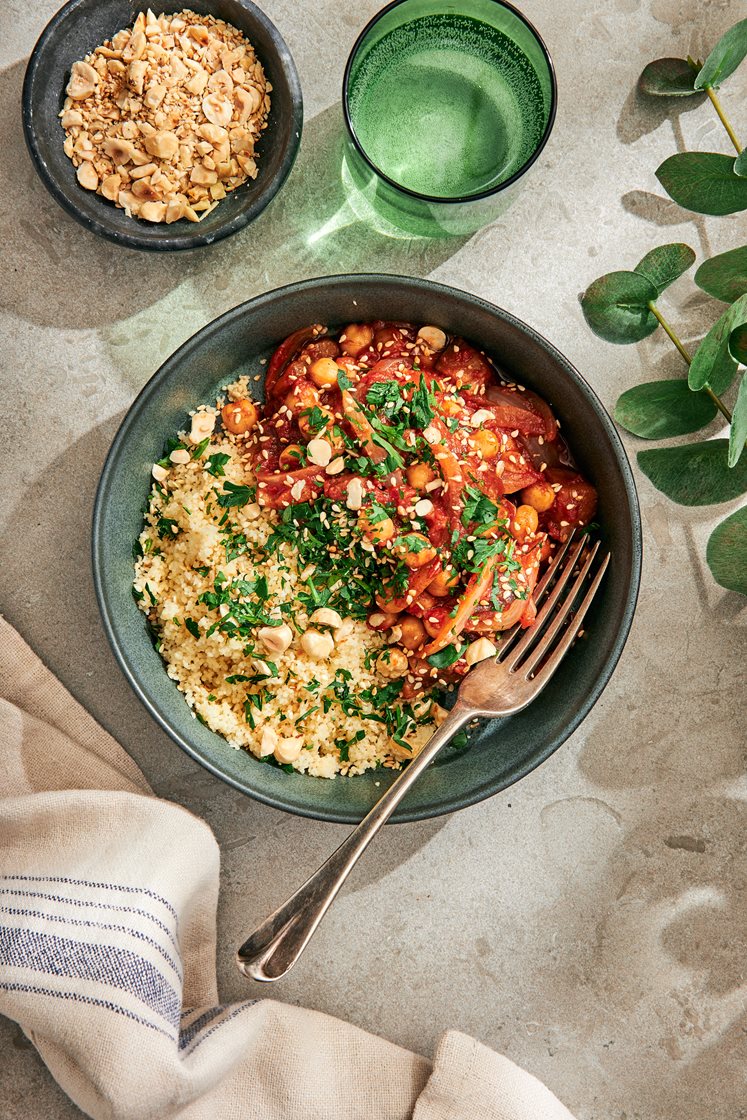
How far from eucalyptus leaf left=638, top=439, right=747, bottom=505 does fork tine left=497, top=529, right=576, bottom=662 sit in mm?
180

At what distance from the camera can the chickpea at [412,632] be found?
139 cm

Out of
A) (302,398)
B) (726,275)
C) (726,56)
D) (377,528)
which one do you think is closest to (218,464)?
(302,398)

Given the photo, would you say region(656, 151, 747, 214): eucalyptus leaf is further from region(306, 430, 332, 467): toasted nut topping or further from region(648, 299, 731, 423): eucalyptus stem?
region(306, 430, 332, 467): toasted nut topping

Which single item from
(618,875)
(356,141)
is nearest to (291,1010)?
(618,875)

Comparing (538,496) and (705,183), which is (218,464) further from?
(705,183)

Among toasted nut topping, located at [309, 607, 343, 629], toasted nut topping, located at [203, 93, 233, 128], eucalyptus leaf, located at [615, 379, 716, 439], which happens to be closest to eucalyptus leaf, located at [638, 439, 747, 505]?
eucalyptus leaf, located at [615, 379, 716, 439]

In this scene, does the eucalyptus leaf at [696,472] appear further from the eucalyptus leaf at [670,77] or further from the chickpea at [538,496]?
the eucalyptus leaf at [670,77]

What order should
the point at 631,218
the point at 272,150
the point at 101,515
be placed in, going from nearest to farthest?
the point at 101,515 → the point at 272,150 → the point at 631,218

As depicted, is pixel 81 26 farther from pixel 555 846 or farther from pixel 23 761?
pixel 555 846

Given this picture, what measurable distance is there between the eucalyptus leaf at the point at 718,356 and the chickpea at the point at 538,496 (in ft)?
0.94

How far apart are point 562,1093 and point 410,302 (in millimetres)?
1507

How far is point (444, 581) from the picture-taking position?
1340mm

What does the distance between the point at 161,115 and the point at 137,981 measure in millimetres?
1479

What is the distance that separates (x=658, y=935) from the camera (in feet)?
5.38
